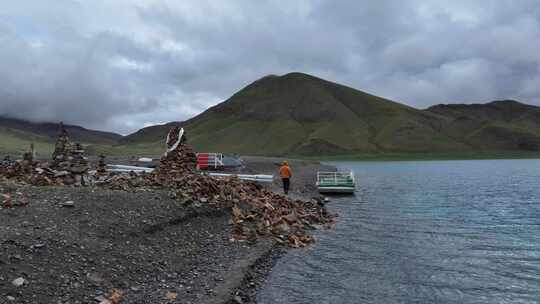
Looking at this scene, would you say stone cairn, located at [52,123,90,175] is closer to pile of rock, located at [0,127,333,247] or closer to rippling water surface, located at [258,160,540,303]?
pile of rock, located at [0,127,333,247]

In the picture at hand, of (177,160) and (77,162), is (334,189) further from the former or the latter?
(77,162)

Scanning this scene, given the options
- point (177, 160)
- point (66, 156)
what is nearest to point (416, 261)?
point (177, 160)

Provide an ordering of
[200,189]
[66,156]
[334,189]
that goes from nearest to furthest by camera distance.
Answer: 1. [200,189]
2. [66,156]
3. [334,189]

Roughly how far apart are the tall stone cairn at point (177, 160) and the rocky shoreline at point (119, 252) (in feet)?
23.0

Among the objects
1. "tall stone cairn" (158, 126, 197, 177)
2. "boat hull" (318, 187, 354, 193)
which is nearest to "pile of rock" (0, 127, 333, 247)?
"tall stone cairn" (158, 126, 197, 177)

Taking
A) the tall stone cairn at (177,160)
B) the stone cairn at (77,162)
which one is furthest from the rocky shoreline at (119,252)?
the tall stone cairn at (177,160)

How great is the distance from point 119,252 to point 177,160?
49.2 feet

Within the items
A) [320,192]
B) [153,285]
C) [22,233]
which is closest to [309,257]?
[153,285]

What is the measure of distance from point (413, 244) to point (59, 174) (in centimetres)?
1806

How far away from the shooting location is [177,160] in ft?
97.1

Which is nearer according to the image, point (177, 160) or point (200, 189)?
point (200, 189)

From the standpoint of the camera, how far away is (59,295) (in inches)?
449

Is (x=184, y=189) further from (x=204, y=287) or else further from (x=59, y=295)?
(x=59, y=295)

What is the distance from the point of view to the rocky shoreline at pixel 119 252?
39.4ft
